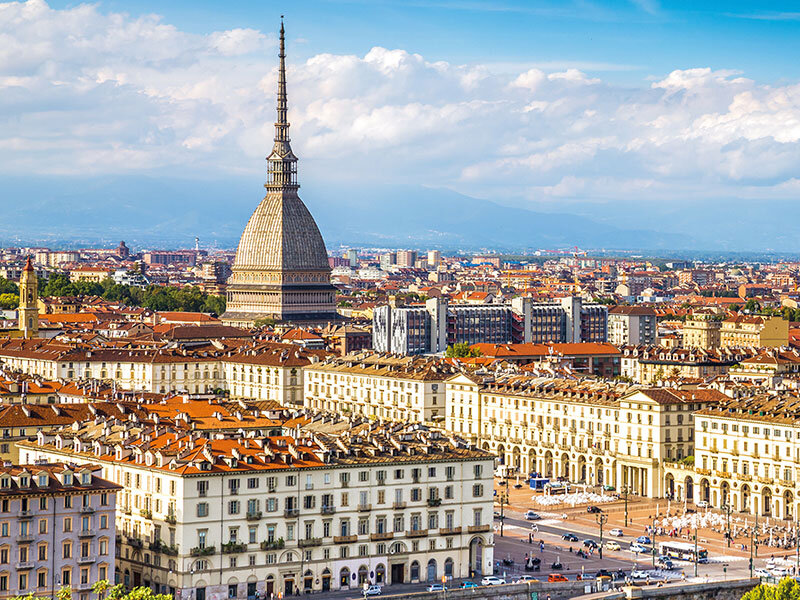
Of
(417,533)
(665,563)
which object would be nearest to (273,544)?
(417,533)

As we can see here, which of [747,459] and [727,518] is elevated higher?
[747,459]

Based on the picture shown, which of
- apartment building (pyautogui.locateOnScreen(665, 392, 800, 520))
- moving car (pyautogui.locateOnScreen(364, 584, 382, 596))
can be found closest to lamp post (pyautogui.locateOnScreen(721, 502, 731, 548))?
apartment building (pyautogui.locateOnScreen(665, 392, 800, 520))

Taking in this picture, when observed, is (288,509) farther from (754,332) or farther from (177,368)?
(754,332)

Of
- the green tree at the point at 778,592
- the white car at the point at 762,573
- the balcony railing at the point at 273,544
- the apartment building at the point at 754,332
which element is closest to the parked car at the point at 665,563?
the white car at the point at 762,573

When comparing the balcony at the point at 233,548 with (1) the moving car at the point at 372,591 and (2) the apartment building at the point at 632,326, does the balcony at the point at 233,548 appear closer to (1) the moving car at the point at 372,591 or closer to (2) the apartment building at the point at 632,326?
(1) the moving car at the point at 372,591

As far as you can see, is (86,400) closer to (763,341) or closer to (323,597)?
(323,597)

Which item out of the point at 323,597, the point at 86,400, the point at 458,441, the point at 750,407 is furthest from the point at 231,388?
the point at 323,597

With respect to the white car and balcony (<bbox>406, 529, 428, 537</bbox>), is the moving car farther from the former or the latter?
the white car
